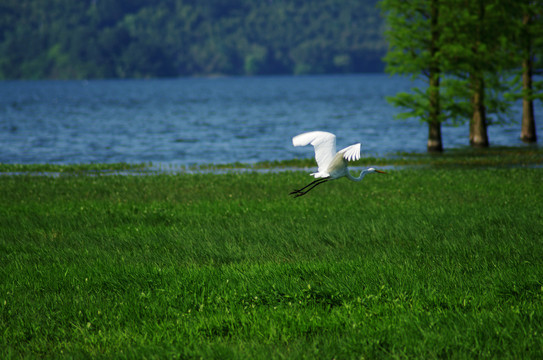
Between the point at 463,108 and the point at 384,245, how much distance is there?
2274cm

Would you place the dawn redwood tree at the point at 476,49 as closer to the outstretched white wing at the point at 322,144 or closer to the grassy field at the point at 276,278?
the grassy field at the point at 276,278

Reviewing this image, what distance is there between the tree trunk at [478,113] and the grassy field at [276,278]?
53.9 feet

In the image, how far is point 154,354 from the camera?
755 cm

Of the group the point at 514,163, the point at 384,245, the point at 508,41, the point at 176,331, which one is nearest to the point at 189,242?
the point at 384,245

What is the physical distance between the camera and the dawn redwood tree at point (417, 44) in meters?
31.9

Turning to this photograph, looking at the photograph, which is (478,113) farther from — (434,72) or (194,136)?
(194,136)

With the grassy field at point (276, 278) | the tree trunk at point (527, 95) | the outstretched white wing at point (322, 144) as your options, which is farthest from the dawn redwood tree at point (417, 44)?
the outstretched white wing at point (322, 144)

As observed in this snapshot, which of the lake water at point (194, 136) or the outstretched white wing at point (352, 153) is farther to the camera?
the lake water at point (194, 136)

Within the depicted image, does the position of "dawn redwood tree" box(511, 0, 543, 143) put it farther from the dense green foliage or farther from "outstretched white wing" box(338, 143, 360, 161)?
"outstretched white wing" box(338, 143, 360, 161)

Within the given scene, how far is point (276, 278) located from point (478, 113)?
2794 centimetres

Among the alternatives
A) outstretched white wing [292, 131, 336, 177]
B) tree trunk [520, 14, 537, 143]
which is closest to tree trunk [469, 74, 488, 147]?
tree trunk [520, 14, 537, 143]

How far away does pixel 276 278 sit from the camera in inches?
399

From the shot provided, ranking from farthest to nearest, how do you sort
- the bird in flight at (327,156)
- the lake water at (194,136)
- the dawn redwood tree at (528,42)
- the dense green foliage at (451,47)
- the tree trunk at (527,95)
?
the lake water at (194,136) < the tree trunk at (527,95) < the dawn redwood tree at (528,42) < the dense green foliage at (451,47) < the bird in flight at (327,156)

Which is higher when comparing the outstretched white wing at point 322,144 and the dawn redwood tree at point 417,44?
the dawn redwood tree at point 417,44
